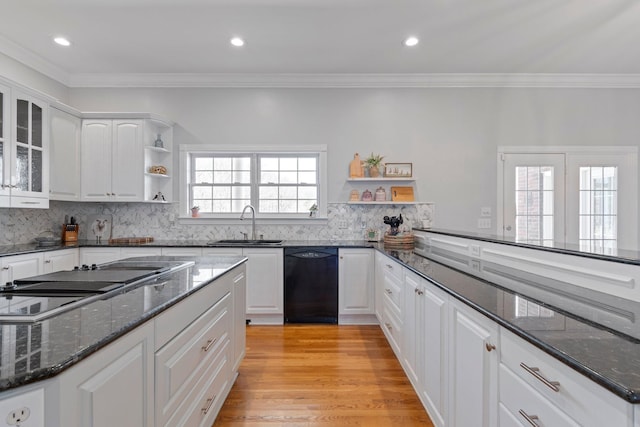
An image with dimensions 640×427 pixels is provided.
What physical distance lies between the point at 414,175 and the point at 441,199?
1.53ft

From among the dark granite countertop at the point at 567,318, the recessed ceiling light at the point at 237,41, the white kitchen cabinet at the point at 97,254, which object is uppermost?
the recessed ceiling light at the point at 237,41

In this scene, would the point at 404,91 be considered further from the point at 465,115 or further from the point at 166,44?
the point at 166,44

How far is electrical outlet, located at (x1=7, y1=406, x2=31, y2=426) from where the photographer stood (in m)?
0.61

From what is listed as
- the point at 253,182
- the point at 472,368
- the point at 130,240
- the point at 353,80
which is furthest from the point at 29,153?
the point at 472,368

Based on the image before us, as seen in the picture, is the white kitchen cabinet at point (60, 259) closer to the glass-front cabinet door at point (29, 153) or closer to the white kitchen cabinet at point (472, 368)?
the glass-front cabinet door at point (29, 153)

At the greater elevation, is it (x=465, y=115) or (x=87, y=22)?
(x=87, y=22)

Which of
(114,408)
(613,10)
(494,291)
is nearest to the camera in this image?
(114,408)

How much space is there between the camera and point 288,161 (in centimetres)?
415

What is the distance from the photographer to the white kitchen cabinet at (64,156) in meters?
3.37

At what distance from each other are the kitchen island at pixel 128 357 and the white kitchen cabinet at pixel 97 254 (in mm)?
2216

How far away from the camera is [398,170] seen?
4031 millimetres

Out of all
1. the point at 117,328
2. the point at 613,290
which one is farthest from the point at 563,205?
the point at 117,328

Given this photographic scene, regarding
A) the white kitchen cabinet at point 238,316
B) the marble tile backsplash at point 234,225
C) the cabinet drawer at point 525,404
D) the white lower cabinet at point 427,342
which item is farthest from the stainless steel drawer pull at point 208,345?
the marble tile backsplash at point 234,225

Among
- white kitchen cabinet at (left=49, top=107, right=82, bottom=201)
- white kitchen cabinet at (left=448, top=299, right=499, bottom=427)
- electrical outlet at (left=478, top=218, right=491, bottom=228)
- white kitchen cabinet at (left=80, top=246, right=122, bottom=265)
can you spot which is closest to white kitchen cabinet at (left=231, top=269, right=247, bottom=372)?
white kitchen cabinet at (left=448, top=299, right=499, bottom=427)
